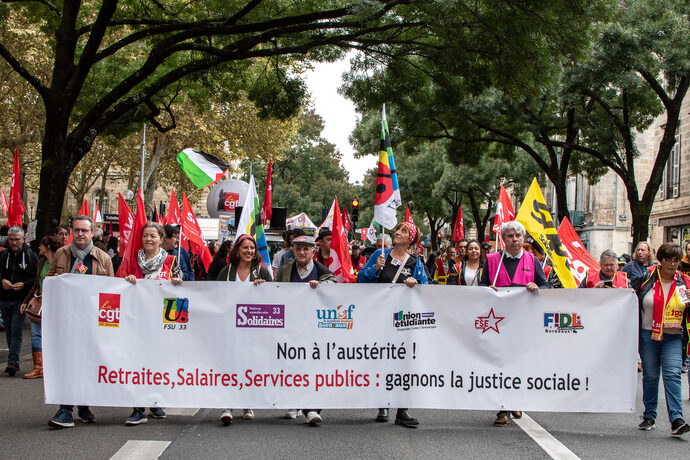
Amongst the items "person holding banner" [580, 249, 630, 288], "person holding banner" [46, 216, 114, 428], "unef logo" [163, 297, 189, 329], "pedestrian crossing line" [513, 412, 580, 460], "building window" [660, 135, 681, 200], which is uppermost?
"building window" [660, 135, 681, 200]

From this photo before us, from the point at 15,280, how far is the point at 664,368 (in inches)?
289

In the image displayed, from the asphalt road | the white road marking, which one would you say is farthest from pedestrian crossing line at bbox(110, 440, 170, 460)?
the white road marking

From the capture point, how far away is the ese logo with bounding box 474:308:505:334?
22.1ft

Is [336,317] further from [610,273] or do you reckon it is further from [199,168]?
[199,168]

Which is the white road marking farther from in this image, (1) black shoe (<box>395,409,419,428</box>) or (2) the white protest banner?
(1) black shoe (<box>395,409,419,428</box>)

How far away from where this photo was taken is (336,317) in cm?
673

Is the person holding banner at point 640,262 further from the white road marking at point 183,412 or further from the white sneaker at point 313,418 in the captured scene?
the white road marking at point 183,412

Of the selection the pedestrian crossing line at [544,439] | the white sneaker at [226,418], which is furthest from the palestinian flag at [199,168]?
the pedestrian crossing line at [544,439]

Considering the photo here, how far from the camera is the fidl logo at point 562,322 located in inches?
265

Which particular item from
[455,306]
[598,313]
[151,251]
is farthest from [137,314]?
[598,313]

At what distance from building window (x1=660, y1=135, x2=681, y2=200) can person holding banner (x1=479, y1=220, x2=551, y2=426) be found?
24958 mm

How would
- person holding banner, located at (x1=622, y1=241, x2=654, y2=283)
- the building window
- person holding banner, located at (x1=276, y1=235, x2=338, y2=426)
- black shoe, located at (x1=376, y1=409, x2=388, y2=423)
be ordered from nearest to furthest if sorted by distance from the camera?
black shoe, located at (x1=376, y1=409, x2=388, y2=423) < person holding banner, located at (x1=276, y1=235, x2=338, y2=426) < person holding banner, located at (x1=622, y1=241, x2=654, y2=283) < the building window

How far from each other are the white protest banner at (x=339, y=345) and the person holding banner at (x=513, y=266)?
275 millimetres

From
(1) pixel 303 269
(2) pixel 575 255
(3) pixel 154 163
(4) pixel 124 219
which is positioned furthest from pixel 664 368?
(3) pixel 154 163
